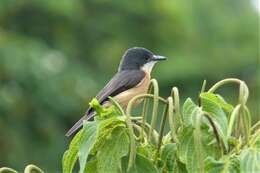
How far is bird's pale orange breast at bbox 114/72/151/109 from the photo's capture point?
7031 millimetres

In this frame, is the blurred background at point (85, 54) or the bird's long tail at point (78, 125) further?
the blurred background at point (85, 54)

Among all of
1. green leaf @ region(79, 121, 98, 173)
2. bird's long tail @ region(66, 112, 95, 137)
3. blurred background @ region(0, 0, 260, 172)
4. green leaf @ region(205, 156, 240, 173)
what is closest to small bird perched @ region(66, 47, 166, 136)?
bird's long tail @ region(66, 112, 95, 137)

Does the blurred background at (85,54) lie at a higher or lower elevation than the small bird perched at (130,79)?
lower

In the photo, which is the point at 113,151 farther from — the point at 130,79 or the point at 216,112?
the point at 130,79

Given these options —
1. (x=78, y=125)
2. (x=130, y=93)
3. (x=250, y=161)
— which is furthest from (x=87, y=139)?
(x=130, y=93)

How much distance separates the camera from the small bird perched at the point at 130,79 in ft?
23.1

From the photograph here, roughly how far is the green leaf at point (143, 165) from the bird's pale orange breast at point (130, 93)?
3878 mm

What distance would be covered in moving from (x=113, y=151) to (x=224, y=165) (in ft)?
1.38

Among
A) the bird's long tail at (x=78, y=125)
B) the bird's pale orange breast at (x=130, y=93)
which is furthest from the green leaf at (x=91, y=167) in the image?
the bird's pale orange breast at (x=130, y=93)

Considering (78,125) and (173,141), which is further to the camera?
(78,125)

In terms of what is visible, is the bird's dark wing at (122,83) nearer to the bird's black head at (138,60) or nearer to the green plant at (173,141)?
the bird's black head at (138,60)

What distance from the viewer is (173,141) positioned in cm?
309

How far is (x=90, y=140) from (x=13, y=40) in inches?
712

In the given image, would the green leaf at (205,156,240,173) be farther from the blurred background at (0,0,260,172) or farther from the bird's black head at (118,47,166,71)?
the blurred background at (0,0,260,172)
